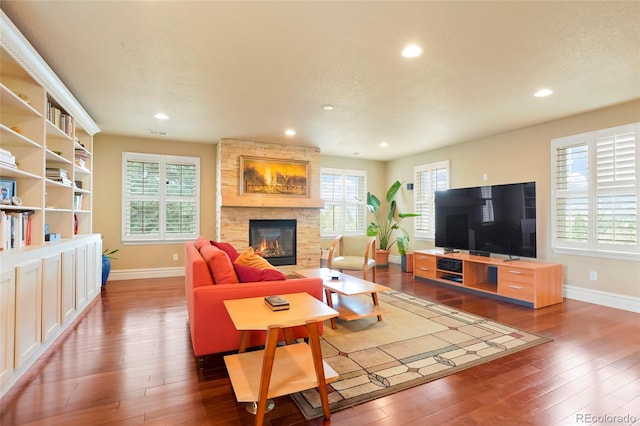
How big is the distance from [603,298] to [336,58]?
442 cm

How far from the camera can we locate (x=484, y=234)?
4914 millimetres

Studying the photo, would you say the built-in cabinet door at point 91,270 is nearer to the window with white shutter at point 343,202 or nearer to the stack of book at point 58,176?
the stack of book at point 58,176

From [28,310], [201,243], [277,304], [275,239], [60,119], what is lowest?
[28,310]

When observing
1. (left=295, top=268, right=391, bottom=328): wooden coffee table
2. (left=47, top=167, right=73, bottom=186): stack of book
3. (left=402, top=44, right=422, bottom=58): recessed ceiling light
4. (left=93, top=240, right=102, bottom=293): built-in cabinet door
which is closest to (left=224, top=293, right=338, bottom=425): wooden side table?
(left=295, top=268, right=391, bottom=328): wooden coffee table

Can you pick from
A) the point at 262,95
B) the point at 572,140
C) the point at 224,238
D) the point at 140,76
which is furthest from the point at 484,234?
the point at 140,76

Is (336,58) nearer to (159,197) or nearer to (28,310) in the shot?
(28,310)

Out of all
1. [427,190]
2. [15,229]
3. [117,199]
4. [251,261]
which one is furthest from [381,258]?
[15,229]

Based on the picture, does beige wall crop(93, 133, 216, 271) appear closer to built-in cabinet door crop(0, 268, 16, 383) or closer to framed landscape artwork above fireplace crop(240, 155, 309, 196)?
framed landscape artwork above fireplace crop(240, 155, 309, 196)

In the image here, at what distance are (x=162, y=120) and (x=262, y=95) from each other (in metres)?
1.86

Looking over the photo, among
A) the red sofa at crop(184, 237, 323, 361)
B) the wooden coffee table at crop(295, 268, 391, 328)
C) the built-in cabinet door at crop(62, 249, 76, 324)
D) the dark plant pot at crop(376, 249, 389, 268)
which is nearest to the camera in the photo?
the red sofa at crop(184, 237, 323, 361)

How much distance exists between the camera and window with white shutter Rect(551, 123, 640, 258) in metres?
3.85

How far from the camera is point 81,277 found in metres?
3.63

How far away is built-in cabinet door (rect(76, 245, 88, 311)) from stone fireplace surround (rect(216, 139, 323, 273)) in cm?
218

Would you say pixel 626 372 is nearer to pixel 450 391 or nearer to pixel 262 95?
pixel 450 391
